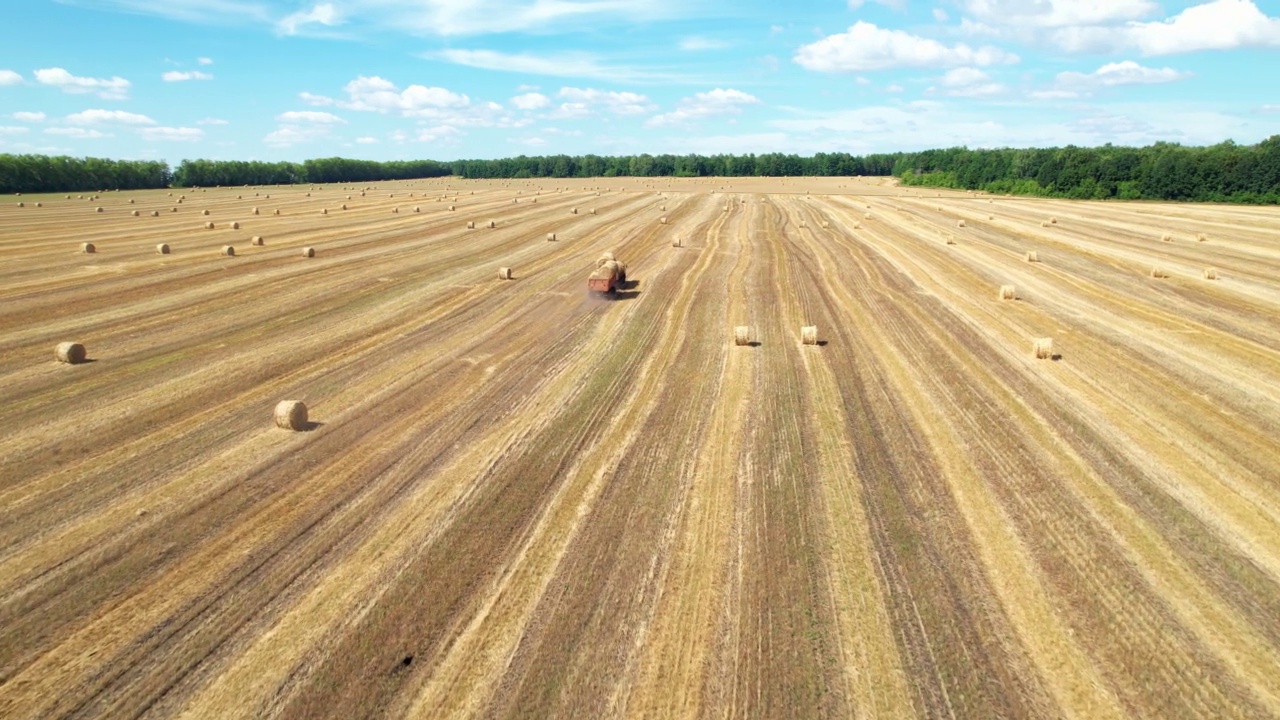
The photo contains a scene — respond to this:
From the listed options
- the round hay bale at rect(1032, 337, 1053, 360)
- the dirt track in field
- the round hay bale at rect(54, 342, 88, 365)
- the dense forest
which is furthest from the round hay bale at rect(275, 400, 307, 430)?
the dense forest

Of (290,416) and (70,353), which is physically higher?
(70,353)

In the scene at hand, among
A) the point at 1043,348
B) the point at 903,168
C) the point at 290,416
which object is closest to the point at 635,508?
the point at 290,416

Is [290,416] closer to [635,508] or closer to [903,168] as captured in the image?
[635,508]

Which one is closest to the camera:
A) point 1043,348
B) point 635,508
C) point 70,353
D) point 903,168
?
point 635,508

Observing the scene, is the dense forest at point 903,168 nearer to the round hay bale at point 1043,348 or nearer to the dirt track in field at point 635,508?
the dirt track in field at point 635,508

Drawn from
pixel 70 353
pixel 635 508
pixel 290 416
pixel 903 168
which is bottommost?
pixel 635 508

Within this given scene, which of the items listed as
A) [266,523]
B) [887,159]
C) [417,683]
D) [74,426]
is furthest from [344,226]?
[887,159]

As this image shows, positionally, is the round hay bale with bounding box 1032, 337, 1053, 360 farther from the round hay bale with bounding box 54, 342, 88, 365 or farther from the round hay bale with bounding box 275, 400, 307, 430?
the round hay bale with bounding box 54, 342, 88, 365
